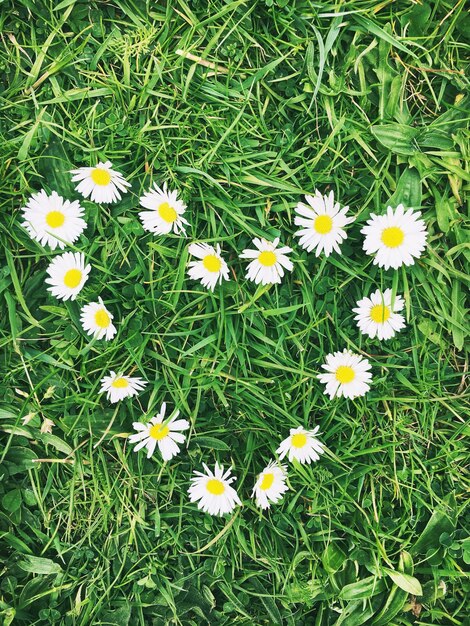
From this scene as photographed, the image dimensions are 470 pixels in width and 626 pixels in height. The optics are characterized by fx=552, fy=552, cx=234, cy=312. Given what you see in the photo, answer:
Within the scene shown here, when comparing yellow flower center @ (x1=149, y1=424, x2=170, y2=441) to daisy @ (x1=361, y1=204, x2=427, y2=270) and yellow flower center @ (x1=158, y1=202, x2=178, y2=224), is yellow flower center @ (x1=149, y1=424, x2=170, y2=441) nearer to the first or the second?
yellow flower center @ (x1=158, y1=202, x2=178, y2=224)

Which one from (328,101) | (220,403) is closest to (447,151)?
(328,101)

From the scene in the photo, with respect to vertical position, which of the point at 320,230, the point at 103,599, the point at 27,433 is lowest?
the point at 103,599

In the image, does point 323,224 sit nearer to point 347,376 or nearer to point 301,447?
point 347,376

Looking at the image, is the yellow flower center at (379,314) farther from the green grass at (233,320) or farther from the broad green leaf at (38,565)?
the broad green leaf at (38,565)

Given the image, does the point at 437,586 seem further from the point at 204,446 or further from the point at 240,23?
the point at 240,23

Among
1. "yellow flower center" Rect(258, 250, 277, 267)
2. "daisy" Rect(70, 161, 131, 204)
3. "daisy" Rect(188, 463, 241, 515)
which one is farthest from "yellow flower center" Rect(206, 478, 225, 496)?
"daisy" Rect(70, 161, 131, 204)

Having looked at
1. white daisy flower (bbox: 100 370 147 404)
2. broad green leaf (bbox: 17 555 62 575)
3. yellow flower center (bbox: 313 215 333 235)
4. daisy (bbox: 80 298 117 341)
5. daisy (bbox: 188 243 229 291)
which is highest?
yellow flower center (bbox: 313 215 333 235)

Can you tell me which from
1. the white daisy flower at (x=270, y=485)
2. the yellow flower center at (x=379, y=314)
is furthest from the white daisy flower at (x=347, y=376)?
the white daisy flower at (x=270, y=485)
